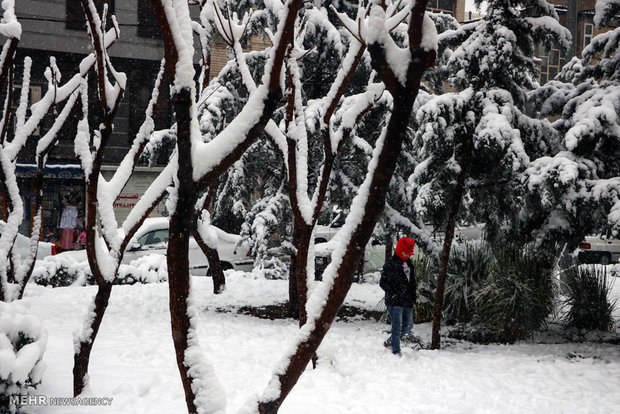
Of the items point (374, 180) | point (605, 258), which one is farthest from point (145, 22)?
point (374, 180)

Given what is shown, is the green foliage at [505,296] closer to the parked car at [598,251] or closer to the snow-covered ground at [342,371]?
the snow-covered ground at [342,371]

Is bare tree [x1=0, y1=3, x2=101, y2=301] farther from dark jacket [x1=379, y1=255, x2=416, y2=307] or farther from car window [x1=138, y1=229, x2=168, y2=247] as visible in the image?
car window [x1=138, y1=229, x2=168, y2=247]

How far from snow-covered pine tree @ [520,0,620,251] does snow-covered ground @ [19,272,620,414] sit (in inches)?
70.8

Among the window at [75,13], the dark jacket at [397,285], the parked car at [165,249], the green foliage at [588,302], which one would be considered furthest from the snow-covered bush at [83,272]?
the window at [75,13]

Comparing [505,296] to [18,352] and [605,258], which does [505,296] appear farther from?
[605,258]

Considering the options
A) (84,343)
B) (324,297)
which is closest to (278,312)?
(84,343)

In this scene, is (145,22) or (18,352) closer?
(18,352)

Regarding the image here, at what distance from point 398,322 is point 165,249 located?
7.77 metres

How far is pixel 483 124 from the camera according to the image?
22.8 ft

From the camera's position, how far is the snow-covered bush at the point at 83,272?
11562 millimetres

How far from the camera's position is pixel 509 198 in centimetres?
768

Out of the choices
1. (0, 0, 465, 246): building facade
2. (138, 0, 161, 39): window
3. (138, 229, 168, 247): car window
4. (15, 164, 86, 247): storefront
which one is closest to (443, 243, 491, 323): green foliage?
(138, 229, 168, 247): car window

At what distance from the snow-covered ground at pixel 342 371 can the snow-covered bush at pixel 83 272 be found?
2.72 meters

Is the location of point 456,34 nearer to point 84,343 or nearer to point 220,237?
point 84,343
